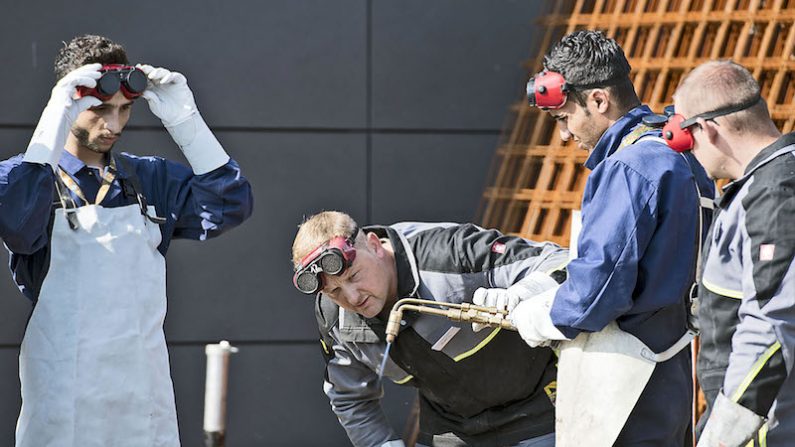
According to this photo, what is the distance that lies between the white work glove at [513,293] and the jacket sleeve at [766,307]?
0.70 m

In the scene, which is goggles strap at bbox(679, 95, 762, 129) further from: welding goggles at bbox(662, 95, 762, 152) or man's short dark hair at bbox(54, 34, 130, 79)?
man's short dark hair at bbox(54, 34, 130, 79)

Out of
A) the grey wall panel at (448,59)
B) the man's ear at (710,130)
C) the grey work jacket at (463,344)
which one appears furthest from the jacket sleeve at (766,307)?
the grey wall panel at (448,59)

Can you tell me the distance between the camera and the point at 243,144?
21.4 ft

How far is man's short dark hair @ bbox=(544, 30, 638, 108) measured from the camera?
12.0 ft

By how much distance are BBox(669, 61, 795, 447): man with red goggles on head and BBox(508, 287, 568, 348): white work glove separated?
394mm

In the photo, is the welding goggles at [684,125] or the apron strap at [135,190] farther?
the apron strap at [135,190]

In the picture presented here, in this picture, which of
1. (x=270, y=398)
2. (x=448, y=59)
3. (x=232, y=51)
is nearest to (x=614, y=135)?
(x=448, y=59)

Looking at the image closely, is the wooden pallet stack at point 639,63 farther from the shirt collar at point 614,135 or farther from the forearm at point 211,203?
the forearm at point 211,203

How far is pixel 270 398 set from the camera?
21.8ft

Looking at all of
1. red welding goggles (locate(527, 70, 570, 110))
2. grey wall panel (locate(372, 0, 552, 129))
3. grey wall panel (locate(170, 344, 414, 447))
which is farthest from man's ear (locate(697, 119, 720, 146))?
grey wall panel (locate(170, 344, 414, 447))

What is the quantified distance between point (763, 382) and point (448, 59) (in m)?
3.80

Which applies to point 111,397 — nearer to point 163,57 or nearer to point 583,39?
point 583,39

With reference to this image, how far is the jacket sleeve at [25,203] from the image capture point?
3.70 meters

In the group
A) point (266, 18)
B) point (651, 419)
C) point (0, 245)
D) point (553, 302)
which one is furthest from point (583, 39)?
point (0, 245)
